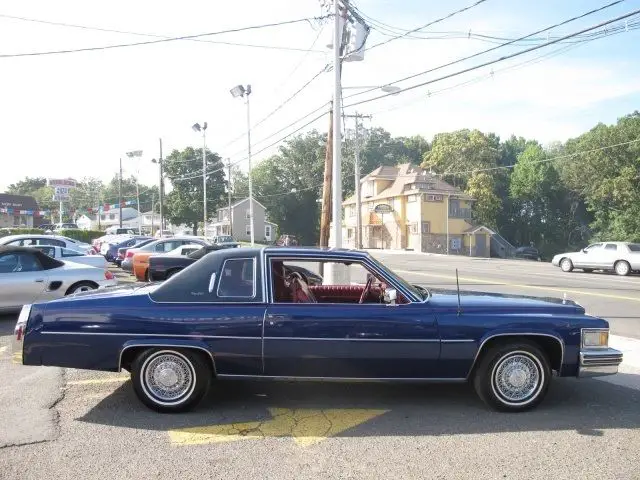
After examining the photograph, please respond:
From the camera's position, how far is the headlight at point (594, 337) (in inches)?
200

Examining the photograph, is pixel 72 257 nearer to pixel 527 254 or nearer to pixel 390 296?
pixel 390 296

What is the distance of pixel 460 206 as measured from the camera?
194 feet

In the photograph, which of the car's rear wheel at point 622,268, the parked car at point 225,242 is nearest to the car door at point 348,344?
the parked car at point 225,242

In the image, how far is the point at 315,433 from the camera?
459 cm

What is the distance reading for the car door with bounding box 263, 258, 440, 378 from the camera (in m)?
4.88

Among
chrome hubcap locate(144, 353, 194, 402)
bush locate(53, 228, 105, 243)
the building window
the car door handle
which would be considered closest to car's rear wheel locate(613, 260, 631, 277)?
the car door handle

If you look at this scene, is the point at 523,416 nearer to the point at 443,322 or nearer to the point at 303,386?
the point at 443,322

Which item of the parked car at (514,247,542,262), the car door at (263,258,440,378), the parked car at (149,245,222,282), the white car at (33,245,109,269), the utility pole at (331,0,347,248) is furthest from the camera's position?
the parked car at (514,247,542,262)

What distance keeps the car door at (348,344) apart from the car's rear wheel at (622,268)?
75.0 feet

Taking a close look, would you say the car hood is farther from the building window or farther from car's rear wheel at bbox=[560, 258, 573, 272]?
the building window

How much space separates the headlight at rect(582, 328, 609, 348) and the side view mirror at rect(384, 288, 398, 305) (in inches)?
69.6

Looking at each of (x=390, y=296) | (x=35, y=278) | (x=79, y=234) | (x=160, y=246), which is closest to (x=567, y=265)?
(x=160, y=246)

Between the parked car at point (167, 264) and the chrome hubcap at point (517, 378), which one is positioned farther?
the parked car at point (167, 264)

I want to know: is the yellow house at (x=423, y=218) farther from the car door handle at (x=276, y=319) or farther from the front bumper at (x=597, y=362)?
the car door handle at (x=276, y=319)
